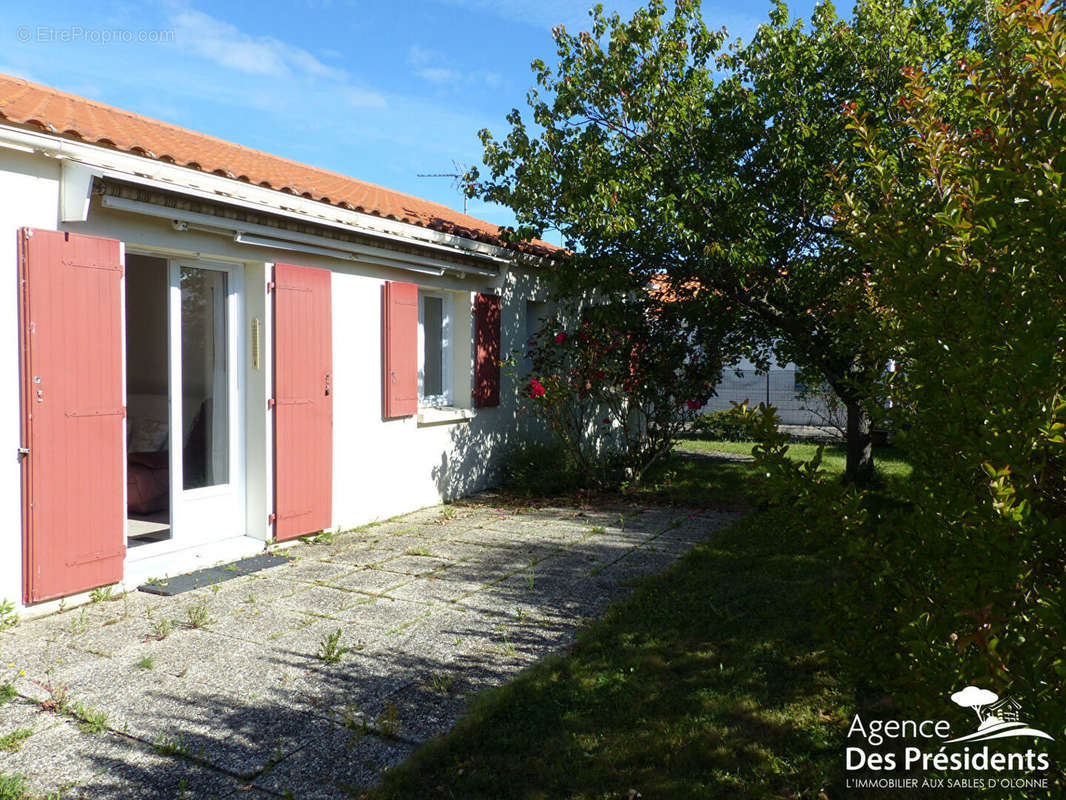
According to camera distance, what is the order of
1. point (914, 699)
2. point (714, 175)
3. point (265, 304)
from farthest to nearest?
point (714, 175) < point (265, 304) < point (914, 699)

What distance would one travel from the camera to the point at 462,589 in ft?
17.4

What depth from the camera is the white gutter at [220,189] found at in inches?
180

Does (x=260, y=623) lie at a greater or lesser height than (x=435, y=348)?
lesser

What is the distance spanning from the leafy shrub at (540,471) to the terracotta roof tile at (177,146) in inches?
104

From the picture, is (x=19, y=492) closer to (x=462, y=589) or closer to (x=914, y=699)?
(x=462, y=589)

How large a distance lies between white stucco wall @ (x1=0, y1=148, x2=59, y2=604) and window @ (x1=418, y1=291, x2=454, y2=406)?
177 inches

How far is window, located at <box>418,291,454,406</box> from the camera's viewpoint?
8750mm

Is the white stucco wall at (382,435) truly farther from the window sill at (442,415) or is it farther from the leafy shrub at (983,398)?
the leafy shrub at (983,398)

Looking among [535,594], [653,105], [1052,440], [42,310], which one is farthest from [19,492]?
[653,105]

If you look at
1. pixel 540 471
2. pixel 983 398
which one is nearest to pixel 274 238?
pixel 540 471

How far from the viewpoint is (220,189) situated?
5.76 meters

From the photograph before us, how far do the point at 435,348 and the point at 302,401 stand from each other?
264cm

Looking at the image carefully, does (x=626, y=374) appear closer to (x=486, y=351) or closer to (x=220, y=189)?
(x=486, y=351)

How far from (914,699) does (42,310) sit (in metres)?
4.95
